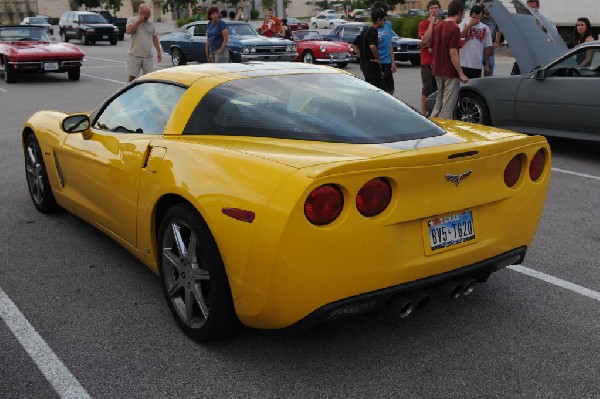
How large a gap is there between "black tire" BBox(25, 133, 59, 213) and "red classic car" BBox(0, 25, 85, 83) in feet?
41.4

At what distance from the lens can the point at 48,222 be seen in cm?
559

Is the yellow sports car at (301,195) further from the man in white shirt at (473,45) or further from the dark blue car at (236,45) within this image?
the dark blue car at (236,45)

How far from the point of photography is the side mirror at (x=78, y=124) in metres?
4.57

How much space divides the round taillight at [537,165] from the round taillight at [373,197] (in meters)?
1.06

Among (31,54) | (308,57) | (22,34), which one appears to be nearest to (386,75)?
(31,54)

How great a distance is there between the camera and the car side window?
3.96m

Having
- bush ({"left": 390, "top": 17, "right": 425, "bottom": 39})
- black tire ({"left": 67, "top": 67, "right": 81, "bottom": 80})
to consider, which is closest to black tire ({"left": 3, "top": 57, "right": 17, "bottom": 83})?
black tire ({"left": 67, "top": 67, "right": 81, "bottom": 80})

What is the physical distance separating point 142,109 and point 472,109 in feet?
20.1

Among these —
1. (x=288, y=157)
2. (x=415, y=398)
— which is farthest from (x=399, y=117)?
(x=415, y=398)

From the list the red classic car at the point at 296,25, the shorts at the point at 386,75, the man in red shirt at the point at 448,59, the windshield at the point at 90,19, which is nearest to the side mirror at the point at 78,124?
the man in red shirt at the point at 448,59

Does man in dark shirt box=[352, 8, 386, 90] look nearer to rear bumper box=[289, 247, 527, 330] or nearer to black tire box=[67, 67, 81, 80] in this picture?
rear bumper box=[289, 247, 527, 330]

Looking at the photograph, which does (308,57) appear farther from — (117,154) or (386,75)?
(117,154)

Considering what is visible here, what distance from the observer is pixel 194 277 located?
335 centimetres

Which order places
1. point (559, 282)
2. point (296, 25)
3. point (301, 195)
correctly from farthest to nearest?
point (296, 25) → point (559, 282) → point (301, 195)
